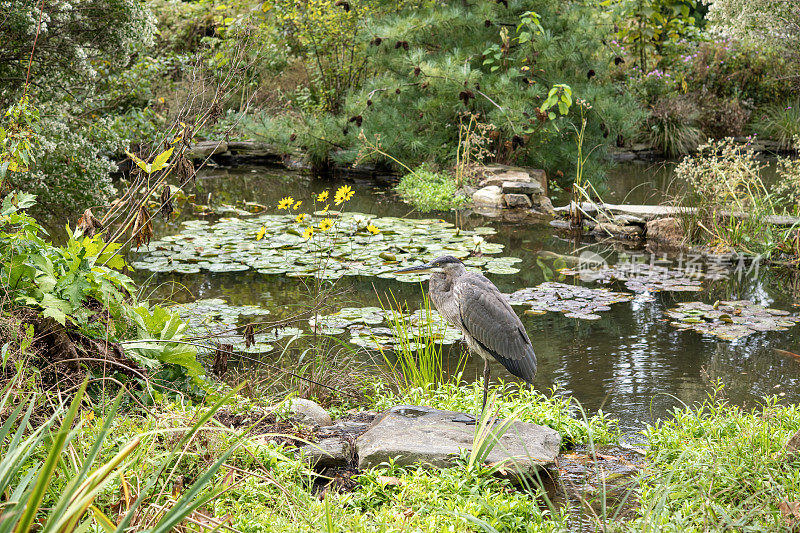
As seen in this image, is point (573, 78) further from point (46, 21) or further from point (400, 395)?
point (400, 395)

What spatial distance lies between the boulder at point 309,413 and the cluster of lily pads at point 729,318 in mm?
3118

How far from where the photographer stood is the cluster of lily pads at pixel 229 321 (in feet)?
15.2

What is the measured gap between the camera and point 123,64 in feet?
23.6

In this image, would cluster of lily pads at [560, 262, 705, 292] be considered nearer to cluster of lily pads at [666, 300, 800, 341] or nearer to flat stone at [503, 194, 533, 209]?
cluster of lily pads at [666, 300, 800, 341]

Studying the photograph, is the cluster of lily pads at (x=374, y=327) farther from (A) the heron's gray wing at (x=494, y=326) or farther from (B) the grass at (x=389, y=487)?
(B) the grass at (x=389, y=487)

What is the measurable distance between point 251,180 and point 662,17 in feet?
34.5

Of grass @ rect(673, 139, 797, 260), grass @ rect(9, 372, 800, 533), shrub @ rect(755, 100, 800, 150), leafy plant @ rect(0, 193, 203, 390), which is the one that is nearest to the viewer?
grass @ rect(9, 372, 800, 533)

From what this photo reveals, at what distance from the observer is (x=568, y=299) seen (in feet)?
19.7

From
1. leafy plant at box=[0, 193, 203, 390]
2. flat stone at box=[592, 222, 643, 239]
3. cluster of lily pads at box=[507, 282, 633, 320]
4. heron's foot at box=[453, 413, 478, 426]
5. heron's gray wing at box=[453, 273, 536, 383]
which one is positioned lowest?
flat stone at box=[592, 222, 643, 239]

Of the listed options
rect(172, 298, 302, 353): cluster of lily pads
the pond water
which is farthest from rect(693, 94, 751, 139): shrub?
rect(172, 298, 302, 353): cluster of lily pads

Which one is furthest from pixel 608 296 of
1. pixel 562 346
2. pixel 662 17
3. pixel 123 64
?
pixel 662 17

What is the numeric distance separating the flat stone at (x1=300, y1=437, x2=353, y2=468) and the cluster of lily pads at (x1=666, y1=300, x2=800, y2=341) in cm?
328

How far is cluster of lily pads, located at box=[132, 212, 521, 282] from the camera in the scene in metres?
6.54

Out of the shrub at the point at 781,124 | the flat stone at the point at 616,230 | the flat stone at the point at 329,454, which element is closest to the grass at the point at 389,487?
the flat stone at the point at 329,454
